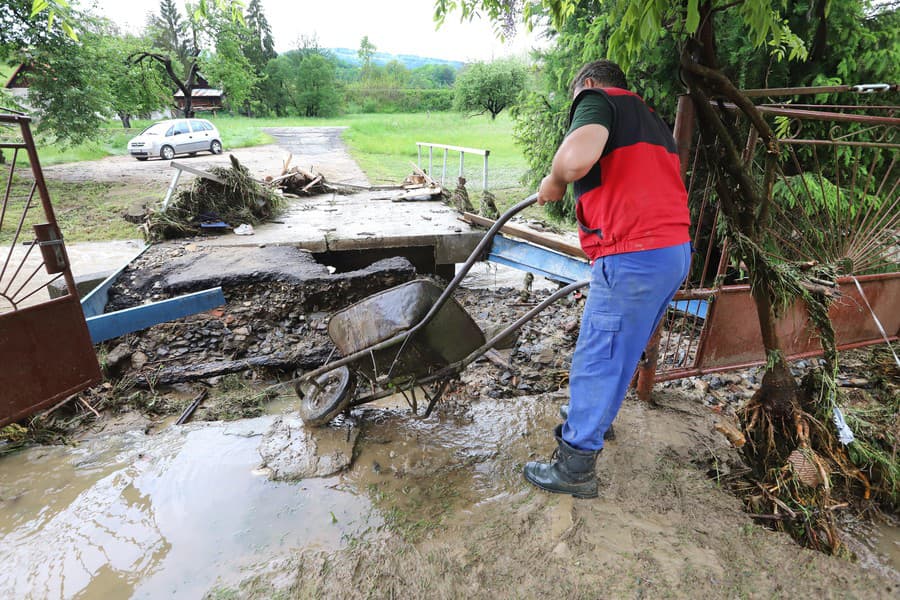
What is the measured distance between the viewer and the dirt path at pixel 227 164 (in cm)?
1563

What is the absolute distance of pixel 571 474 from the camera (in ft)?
7.89

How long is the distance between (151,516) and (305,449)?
819 mm

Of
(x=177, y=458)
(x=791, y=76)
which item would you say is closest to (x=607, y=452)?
(x=177, y=458)

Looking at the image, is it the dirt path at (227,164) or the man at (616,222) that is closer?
the man at (616,222)

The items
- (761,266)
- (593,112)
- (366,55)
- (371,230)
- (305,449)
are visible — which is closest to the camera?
(593,112)

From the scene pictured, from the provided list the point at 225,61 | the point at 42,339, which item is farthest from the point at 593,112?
the point at 225,61

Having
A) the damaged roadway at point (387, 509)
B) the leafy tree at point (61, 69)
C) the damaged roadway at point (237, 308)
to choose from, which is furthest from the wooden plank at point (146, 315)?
the leafy tree at point (61, 69)

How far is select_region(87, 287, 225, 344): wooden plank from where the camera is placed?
3982 millimetres

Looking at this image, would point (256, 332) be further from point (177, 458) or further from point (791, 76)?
point (791, 76)

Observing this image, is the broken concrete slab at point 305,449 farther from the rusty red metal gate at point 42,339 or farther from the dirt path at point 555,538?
the rusty red metal gate at point 42,339

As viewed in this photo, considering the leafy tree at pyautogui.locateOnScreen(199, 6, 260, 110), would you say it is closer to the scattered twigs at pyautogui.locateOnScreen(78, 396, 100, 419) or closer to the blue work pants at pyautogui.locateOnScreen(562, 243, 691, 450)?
the scattered twigs at pyautogui.locateOnScreen(78, 396, 100, 419)

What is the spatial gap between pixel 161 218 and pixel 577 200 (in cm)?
665

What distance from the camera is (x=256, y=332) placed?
493 centimetres

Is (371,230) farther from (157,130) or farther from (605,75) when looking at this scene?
(157,130)
